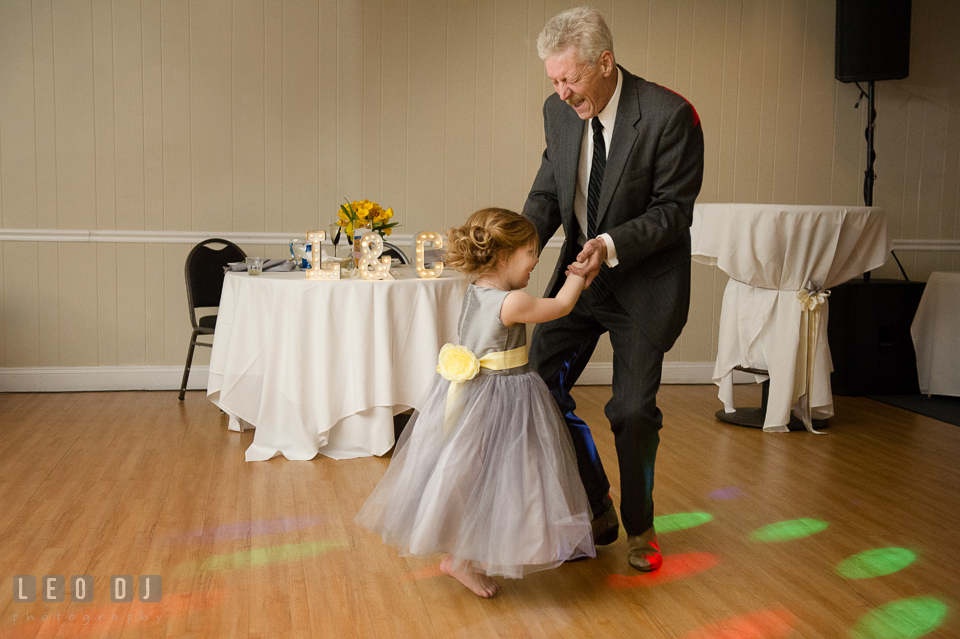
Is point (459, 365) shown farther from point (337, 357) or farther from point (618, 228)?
point (337, 357)

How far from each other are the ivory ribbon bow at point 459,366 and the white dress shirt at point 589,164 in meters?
0.39

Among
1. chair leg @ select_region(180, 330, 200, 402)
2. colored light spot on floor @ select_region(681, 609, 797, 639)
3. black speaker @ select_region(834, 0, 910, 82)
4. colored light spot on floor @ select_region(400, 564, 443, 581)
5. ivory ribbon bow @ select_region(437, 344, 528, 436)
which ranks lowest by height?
colored light spot on floor @ select_region(681, 609, 797, 639)

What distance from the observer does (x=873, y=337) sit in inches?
198

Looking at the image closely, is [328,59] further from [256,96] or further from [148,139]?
[148,139]

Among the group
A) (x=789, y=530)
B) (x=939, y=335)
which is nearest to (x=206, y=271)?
(x=789, y=530)

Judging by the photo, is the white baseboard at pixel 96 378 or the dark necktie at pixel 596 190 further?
the white baseboard at pixel 96 378

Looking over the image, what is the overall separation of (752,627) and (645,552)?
410 mm

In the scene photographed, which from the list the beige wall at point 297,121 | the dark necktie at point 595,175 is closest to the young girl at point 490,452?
the dark necktie at point 595,175

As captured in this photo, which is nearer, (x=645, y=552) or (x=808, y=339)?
(x=645, y=552)

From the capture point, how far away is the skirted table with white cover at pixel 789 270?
157 inches

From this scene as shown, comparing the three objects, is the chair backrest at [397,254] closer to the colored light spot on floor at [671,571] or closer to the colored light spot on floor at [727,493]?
the colored light spot on floor at [727,493]

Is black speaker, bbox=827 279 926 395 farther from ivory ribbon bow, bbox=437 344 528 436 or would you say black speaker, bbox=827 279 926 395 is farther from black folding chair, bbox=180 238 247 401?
black folding chair, bbox=180 238 247 401

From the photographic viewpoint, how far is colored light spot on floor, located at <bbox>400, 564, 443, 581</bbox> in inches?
91.5

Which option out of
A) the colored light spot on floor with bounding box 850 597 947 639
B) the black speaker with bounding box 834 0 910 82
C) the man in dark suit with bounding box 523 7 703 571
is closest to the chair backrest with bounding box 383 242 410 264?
the man in dark suit with bounding box 523 7 703 571
